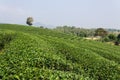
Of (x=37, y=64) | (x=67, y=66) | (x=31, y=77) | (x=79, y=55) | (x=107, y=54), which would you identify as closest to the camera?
(x=31, y=77)

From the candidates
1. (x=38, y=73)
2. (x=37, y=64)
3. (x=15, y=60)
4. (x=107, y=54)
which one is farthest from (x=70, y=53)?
(x=38, y=73)

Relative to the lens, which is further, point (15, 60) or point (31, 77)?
point (15, 60)

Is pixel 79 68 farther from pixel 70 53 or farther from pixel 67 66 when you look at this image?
pixel 70 53

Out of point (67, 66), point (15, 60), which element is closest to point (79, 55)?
point (67, 66)

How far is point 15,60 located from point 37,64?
2.76 meters

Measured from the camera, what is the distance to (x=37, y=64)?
752 inches

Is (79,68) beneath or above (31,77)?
beneath

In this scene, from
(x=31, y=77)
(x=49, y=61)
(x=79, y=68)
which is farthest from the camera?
(x=79, y=68)

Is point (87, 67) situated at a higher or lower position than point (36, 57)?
lower

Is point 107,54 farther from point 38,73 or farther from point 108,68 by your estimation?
point 38,73

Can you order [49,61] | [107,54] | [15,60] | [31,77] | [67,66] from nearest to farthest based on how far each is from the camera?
[31,77] → [15,60] → [49,61] → [67,66] → [107,54]

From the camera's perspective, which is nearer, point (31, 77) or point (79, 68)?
point (31, 77)

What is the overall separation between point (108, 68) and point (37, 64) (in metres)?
8.04

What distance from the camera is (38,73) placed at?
1279cm
